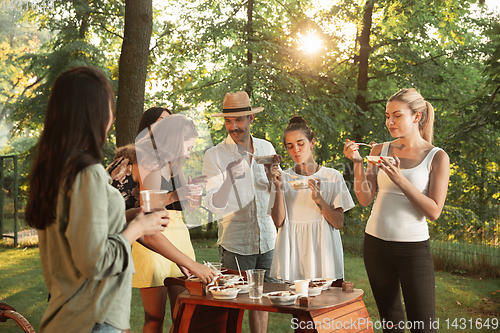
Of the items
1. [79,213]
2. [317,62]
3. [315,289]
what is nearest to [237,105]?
[315,289]

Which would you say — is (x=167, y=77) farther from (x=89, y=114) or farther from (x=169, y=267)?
(x=89, y=114)

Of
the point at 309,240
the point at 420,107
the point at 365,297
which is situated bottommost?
the point at 365,297

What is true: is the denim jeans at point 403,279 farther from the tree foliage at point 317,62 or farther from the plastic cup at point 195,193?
the tree foliage at point 317,62

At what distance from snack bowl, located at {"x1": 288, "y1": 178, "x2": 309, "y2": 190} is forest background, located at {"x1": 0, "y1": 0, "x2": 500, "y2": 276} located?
656 centimetres

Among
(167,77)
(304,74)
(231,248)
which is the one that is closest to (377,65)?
(304,74)

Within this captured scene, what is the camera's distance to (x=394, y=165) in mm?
2461

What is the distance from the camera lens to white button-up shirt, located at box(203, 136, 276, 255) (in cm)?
347

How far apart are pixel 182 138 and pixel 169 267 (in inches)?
33.6

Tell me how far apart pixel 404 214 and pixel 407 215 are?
0.02 meters

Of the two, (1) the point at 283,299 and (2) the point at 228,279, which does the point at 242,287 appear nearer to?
(2) the point at 228,279

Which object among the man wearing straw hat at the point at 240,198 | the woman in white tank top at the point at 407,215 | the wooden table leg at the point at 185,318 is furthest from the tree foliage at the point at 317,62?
the wooden table leg at the point at 185,318

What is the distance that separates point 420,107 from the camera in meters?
2.64

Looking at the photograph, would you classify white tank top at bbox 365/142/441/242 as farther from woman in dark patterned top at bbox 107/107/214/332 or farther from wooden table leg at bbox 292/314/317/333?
woman in dark patterned top at bbox 107/107/214/332

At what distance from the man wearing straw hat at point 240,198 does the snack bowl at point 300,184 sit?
0.36 meters
